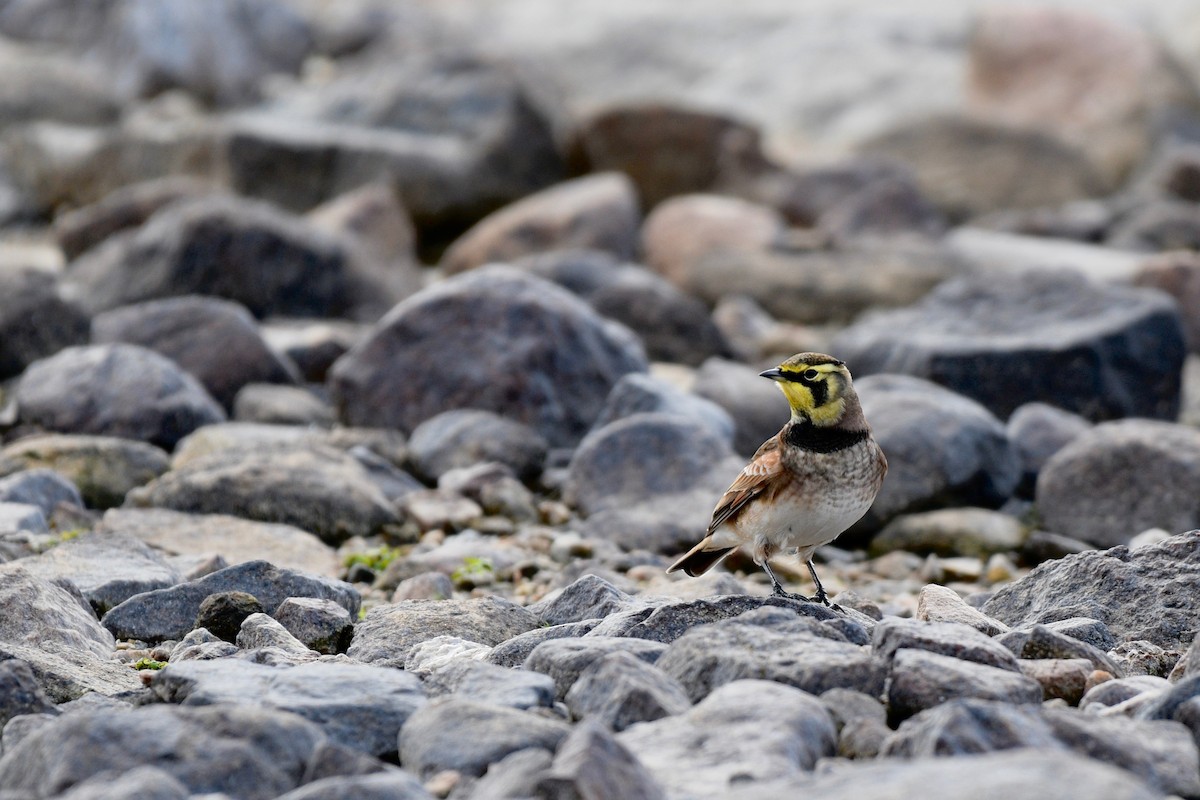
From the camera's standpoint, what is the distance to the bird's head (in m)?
6.21

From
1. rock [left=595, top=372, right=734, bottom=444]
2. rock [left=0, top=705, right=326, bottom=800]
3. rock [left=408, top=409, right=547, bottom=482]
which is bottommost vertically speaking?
rock [left=408, top=409, right=547, bottom=482]

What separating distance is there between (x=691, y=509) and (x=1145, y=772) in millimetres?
5310

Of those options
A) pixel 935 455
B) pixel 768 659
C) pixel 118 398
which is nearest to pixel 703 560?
pixel 768 659

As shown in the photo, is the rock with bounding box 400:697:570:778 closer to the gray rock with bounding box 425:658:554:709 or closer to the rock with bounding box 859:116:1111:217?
the gray rock with bounding box 425:658:554:709

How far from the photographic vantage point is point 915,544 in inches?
368

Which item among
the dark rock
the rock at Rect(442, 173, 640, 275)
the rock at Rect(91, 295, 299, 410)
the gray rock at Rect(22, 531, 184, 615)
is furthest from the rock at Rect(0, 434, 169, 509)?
the rock at Rect(442, 173, 640, 275)

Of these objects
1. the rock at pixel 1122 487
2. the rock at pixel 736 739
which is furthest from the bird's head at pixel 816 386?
the rock at pixel 1122 487

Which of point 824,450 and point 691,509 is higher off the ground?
point 824,450

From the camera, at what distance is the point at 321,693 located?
174 inches

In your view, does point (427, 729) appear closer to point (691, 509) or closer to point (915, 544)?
point (691, 509)

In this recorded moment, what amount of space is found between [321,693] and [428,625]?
1.36m

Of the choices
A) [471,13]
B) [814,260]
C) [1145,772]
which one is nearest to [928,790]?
[1145,772]

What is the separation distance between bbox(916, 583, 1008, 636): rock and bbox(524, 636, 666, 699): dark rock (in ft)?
4.03

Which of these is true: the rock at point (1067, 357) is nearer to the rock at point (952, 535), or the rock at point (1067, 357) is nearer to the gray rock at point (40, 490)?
the rock at point (952, 535)
